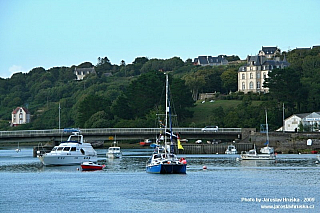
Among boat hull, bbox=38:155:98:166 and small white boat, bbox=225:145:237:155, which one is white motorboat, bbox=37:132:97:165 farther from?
small white boat, bbox=225:145:237:155

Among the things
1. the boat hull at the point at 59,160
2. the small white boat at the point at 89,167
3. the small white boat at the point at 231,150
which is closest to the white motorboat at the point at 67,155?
the boat hull at the point at 59,160

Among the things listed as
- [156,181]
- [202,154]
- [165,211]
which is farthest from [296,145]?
[165,211]

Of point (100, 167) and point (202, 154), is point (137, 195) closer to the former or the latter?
point (100, 167)

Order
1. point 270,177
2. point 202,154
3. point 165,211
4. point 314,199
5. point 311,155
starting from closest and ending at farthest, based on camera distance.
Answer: point 165,211 < point 314,199 < point 270,177 < point 311,155 < point 202,154

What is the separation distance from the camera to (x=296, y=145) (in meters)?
154

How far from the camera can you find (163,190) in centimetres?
7456

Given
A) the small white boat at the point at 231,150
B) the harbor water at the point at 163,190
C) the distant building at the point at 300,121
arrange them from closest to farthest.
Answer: the harbor water at the point at 163,190, the small white boat at the point at 231,150, the distant building at the point at 300,121

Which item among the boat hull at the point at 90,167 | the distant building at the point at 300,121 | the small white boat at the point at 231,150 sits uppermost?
the distant building at the point at 300,121

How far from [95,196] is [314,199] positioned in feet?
69.8

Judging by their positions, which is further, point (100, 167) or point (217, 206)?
point (100, 167)

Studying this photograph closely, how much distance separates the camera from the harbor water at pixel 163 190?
63.4 meters

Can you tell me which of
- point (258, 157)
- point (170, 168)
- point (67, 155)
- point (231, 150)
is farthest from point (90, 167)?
point (231, 150)

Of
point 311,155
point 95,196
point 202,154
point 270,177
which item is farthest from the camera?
point 202,154

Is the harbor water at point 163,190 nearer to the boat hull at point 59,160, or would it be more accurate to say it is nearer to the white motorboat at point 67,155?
the boat hull at point 59,160
